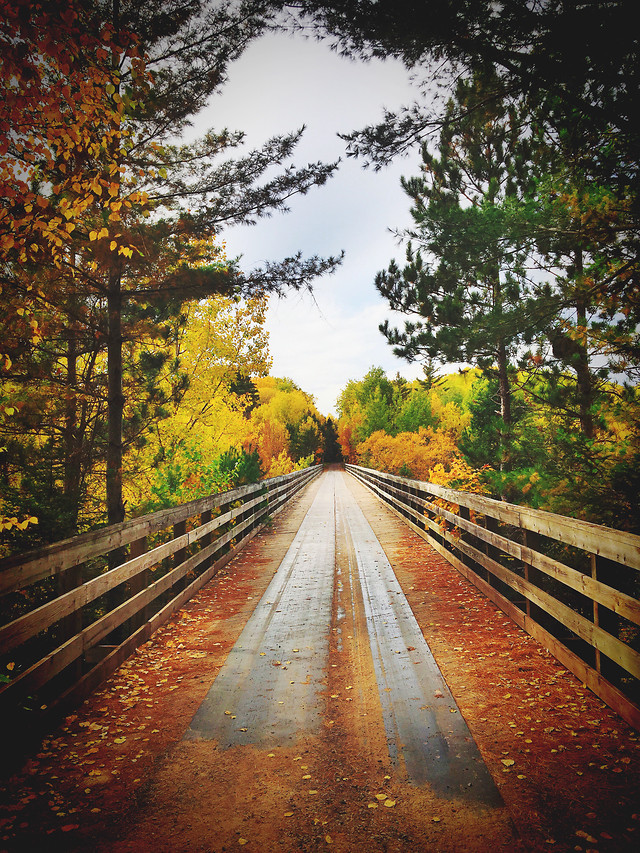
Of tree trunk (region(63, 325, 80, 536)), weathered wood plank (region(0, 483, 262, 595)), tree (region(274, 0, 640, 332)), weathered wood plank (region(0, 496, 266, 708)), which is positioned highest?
tree (region(274, 0, 640, 332))

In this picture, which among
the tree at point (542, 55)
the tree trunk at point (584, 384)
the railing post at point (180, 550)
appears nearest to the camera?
the tree at point (542, 55)

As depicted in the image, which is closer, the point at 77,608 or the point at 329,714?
the point at 329,714

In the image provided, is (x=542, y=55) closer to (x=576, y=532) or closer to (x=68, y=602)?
(x=576, y=532)

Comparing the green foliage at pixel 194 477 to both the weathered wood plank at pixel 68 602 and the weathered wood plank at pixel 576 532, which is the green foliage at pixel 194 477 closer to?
the weathered wood plank at pixel 68 602

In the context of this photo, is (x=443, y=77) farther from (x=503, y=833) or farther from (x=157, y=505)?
(x=157, y=505)

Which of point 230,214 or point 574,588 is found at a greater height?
point 230,214

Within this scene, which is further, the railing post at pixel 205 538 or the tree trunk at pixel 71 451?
the railing post at pixel 205 538

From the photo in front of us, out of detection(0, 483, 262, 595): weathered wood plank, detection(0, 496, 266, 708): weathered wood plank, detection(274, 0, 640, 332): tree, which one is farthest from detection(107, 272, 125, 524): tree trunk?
detection(274, 0, 640, 332): tree

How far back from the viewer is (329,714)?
3.35 metres

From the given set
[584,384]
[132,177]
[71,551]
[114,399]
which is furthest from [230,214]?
[584,384]

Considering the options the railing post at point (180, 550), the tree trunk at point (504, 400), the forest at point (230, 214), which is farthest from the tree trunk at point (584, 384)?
the railing post at point (180, 550)

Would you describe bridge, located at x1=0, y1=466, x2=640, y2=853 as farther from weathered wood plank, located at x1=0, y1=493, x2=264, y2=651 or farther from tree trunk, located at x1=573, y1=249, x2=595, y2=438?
tree trunk, located at x1=573, y1=249, x2=595, y2=438

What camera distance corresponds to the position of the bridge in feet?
7.59

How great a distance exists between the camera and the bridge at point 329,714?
2314 millimetres
